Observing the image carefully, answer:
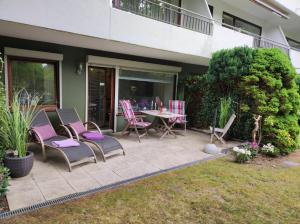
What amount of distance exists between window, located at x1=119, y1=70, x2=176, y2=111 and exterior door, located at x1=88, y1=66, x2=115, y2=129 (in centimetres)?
41

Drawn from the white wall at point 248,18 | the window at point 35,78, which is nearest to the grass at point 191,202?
the window at point 35,78

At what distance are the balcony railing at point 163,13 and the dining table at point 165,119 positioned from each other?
3.06 metres

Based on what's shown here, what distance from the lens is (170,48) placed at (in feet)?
20.9

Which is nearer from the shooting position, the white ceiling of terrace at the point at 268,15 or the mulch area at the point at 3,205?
the mulch area at the point at 3,205

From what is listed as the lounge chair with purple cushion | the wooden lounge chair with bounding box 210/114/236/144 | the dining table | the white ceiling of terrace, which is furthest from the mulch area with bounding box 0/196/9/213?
the white ceiling of terrace

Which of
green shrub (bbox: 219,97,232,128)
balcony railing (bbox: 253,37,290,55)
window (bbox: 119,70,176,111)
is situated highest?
balcony railing (bbox: 253,37,290,55)

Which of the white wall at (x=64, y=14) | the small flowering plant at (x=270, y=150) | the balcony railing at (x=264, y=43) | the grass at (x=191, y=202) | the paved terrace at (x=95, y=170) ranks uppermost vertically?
the balcony railing at (x=264, y=43)

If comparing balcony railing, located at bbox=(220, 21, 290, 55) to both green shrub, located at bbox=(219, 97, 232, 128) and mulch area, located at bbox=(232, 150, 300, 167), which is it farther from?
mulch area, located at bbox=(232, 150, 300, 167)

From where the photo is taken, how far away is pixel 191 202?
322 cm

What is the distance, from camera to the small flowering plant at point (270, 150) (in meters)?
5.60

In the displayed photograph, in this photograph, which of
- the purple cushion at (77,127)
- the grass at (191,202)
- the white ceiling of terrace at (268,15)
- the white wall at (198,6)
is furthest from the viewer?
the white ceiling of terrace at (268,15)

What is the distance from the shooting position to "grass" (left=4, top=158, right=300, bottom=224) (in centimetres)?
279

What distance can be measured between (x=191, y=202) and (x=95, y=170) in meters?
1.95

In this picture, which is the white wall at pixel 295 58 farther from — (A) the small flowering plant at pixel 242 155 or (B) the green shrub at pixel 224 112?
(A) the small flowering plant at pixel 242 155
